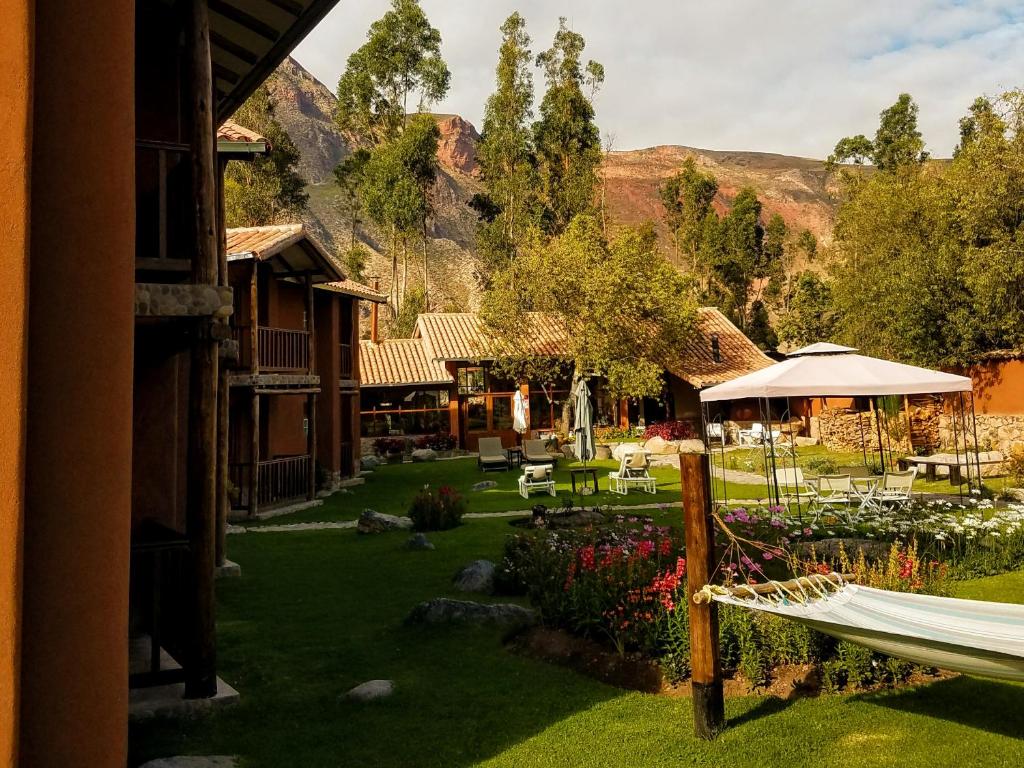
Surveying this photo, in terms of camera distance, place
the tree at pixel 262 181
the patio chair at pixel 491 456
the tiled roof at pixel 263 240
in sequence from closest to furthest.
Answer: the tiled roof at pixel 263 240, the patio chair at pixel 491 456, the tree at pixel 262 181

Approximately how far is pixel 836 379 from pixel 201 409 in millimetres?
8467

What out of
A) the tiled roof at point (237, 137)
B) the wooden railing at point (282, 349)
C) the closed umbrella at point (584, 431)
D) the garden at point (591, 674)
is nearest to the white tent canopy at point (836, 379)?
the garden at point (591, 674)

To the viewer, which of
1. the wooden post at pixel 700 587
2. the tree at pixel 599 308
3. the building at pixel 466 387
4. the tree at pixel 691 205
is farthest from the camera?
the tree at pixel 691 205

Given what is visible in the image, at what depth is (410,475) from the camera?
20625 millimetres

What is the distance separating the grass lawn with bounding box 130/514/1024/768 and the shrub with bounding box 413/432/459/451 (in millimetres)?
19083

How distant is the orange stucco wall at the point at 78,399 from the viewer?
10.1 feet

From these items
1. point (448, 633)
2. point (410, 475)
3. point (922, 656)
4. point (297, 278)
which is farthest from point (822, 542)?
point (410, 475)

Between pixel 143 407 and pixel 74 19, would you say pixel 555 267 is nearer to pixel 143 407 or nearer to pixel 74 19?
pixel 143 407

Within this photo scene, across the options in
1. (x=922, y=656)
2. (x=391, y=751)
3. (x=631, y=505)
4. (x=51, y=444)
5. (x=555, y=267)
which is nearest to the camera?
(x=51, y=444)

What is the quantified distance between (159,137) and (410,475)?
14258 mm

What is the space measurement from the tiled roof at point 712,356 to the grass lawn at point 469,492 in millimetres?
7202

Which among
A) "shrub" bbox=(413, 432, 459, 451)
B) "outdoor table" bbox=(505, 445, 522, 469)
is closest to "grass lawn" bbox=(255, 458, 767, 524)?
"outdoor table" bbox=(505, 445, 522, 469)

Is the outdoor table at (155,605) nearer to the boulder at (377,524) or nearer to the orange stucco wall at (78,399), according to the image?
the orange stucco wall at (78,399)

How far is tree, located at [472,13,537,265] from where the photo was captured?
132ft
